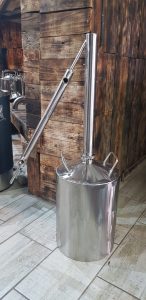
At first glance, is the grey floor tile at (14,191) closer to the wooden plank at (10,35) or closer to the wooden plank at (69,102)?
the wooden plank at (69,102)

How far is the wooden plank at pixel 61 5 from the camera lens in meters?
1.40

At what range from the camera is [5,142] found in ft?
6.92

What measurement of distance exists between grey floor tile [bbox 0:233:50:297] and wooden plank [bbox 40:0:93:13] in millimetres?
1446

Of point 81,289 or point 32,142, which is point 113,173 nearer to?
point 32,142

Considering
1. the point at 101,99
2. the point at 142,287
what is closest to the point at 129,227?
the point at 142,287

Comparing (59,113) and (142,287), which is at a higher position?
(59,113)

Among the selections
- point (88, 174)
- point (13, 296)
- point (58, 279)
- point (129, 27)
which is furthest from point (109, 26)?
point (13, 296)

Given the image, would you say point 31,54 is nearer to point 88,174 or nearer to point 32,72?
point 32,72

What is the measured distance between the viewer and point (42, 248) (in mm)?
1485

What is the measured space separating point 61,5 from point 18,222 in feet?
4.74

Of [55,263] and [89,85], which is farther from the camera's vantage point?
[55,263]

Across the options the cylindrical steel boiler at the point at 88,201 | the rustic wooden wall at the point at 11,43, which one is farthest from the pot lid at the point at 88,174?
the rustic wooden wall at the point at 11,43

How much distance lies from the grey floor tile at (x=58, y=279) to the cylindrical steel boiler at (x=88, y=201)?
54mm

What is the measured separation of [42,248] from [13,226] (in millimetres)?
310
